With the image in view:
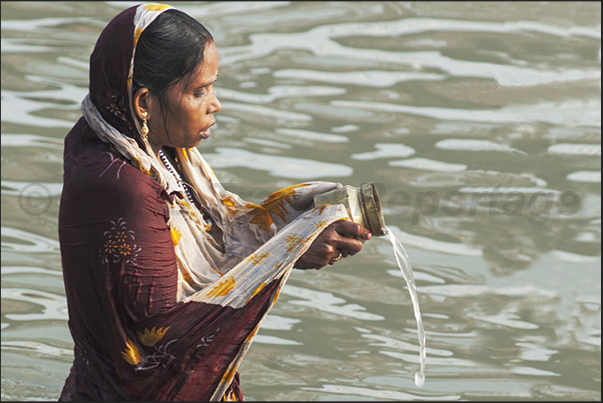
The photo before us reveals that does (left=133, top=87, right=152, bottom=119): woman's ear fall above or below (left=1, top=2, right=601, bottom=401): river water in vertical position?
above

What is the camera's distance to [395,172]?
644 centimetres

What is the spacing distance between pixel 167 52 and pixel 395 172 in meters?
4.52

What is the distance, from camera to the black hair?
204 cm

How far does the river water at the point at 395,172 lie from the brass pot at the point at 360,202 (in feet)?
6.17

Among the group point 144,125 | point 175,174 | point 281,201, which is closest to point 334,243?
point 281,201

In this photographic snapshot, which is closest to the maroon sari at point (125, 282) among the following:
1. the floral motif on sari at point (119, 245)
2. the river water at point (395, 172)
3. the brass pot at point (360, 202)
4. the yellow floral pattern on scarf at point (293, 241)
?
A: the floral motif on sari at point (119, 245)

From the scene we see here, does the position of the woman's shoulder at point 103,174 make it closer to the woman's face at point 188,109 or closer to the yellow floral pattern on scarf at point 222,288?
the woman's face at point 188,109

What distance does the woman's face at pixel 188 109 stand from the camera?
211 cm

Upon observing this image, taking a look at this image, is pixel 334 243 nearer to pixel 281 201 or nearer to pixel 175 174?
pixel 281 201

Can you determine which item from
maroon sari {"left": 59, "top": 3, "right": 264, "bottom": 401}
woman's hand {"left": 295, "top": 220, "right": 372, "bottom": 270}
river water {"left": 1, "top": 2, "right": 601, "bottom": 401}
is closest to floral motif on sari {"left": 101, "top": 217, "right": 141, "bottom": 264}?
maroon sari {"left": 59, "top": 3, "right": 264, "bottom": 401}

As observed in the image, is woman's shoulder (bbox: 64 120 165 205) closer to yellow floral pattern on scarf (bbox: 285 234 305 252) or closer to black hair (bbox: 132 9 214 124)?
black hair (bbox: 132 9 214 124)

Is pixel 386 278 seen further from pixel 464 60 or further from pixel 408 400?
pixel 464 60

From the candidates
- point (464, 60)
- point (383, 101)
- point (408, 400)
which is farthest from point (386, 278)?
point (464, 60)

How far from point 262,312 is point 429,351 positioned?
8.35 ft
